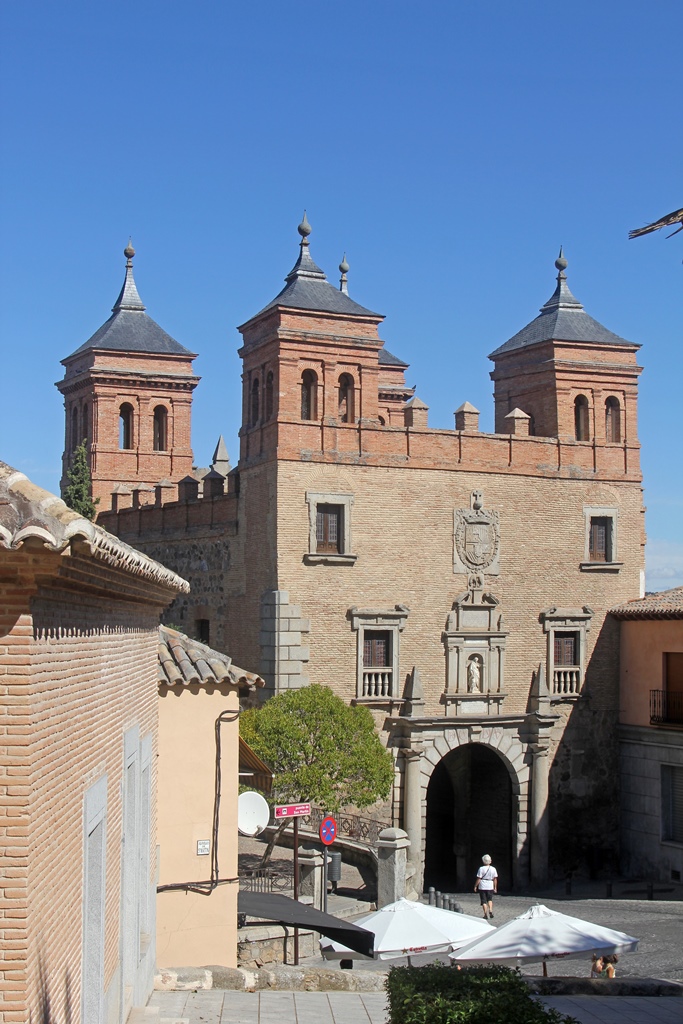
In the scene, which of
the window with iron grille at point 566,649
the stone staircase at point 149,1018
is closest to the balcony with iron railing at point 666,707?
the window with iron grille at point 566,649

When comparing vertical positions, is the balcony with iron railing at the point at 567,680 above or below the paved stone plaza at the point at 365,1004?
above

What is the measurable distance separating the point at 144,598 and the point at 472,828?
23823 mm

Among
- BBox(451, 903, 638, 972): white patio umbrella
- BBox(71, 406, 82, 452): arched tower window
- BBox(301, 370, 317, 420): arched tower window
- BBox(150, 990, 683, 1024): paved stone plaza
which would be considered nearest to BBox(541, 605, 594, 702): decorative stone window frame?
BBox(301, 370, 317, 420): arched tower window

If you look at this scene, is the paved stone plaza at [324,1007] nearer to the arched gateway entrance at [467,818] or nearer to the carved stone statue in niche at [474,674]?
the carved stone statue in niche at [474,674]

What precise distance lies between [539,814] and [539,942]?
46.4 ft

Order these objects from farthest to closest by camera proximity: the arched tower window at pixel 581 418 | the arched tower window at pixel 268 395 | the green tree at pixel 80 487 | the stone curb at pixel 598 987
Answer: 1. the green tree at pixel 80 487
2. the arched tower window at pixel 581 418
3. the arched tower window at pixel 268 395
4. the stone curb at pixel 598 987

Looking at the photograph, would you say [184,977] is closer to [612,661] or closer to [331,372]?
[331,372]

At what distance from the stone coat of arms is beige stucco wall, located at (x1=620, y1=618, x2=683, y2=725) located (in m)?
3.88

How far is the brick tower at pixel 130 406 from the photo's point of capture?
129 feet

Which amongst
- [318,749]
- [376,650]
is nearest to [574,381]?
[376,650]

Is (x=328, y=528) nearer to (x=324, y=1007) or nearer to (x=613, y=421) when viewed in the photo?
(x=613, y=421)

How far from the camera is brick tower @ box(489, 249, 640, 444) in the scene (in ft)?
106

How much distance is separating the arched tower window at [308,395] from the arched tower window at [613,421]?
8.05m

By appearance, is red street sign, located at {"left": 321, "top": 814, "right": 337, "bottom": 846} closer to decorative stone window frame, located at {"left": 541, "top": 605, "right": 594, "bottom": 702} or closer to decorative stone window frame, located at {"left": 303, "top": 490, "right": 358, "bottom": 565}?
decorative stone window frame, located at {"left": 303, "top": 490, "right": 358, "bottom": 565}
